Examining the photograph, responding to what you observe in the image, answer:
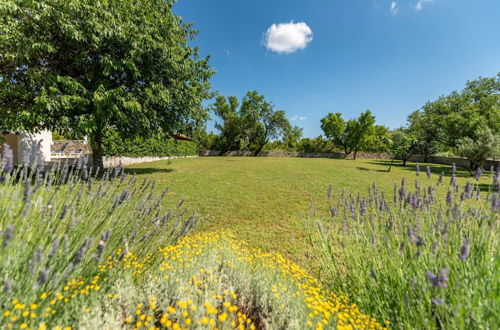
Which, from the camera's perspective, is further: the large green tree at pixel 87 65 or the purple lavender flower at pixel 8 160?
the large green tree at pixel 87 65

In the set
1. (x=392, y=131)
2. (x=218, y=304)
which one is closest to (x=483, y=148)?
(x=392, y=131)

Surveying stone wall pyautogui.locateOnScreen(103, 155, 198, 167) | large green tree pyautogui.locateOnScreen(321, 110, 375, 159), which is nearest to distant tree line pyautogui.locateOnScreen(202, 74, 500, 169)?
large green tree pyautogui.locateOnScreen(321, 110, 375, 159)

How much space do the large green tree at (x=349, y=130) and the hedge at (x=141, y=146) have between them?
1249 inches

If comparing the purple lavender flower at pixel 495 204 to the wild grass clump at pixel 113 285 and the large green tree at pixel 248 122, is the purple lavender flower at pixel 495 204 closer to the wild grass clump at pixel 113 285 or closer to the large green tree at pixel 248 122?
the wild grass clump at pixel 113 285

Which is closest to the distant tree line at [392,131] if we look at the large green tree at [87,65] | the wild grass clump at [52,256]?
Result: the large green tree at [87,65]

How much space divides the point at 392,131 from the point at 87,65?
104 ft

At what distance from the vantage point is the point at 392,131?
25.8m

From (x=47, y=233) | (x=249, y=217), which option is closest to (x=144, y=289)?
(x=47, y=233)

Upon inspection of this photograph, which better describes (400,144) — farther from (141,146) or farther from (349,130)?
(141,146)

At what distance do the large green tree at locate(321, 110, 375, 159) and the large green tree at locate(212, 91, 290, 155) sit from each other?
370 inches

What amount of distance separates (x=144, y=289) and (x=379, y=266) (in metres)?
2.60

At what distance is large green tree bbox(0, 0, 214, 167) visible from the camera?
7219mm

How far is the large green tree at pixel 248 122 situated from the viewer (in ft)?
135

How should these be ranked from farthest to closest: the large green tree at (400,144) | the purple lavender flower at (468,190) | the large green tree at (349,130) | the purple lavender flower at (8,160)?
the large green tree at (349,130) < the large green tree at (400,144) < the purple lavender flower at (468,190) < the purple lavender flower at (8,160)
